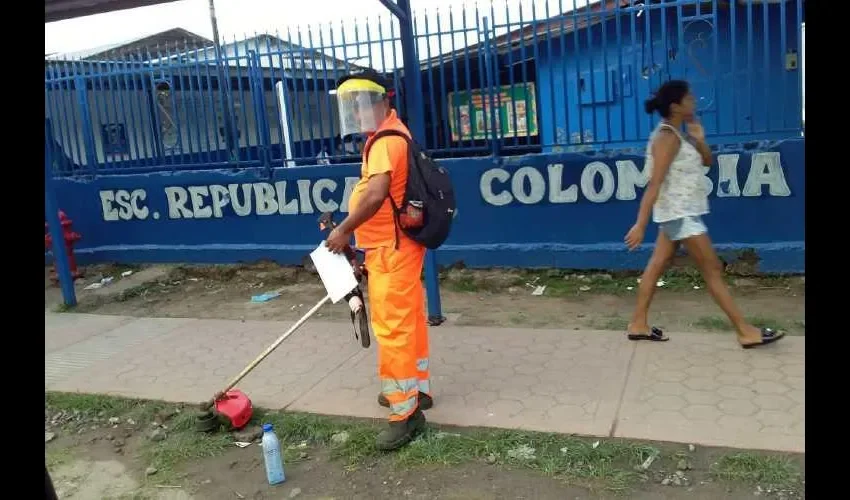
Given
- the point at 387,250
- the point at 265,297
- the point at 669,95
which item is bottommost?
the point at 265,297

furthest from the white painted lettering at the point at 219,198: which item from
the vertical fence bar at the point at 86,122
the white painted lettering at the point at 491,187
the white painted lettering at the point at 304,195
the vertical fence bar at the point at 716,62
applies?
the vertical fence bar at the point at 716,62

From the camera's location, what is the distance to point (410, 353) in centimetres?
351

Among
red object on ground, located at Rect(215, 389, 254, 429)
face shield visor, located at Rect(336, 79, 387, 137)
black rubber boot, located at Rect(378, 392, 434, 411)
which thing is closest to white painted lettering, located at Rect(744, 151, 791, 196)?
black rubber boot, located at Rect(378, 392, 434, 411)

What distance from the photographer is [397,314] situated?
3453mm

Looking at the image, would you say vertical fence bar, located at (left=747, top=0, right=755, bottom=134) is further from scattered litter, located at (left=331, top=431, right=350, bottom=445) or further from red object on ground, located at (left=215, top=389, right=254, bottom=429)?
red object on ground, located at (left=215, top=389, right=254, bottom=429)

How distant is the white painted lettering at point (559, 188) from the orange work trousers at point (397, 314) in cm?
298

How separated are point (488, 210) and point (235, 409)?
10.9 feet

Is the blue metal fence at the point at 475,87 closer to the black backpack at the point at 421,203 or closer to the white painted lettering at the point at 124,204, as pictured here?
the white painted lettering at the point at 124,204

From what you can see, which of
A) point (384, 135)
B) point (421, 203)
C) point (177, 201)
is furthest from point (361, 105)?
point (177, 201)

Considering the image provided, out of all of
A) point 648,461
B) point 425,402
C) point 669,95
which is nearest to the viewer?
point 648,461

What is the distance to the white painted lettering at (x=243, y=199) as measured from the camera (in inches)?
300

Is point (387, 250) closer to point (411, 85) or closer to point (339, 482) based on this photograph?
point (339, 482)
